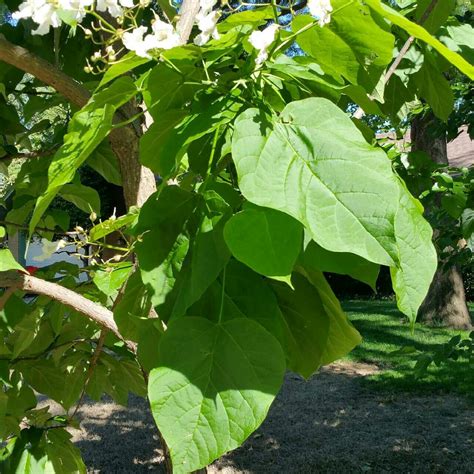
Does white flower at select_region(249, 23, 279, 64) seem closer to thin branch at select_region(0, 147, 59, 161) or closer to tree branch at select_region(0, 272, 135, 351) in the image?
tree branch at select_region(0, 272, 135, 351)

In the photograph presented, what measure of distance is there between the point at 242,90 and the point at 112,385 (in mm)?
1565

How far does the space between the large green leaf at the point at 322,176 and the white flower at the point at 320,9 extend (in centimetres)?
12

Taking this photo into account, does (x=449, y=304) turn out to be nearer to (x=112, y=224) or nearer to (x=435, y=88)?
(x=435, y=88)

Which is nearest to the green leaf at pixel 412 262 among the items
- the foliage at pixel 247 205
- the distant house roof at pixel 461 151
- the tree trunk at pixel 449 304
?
the foliage at pixel 247 205

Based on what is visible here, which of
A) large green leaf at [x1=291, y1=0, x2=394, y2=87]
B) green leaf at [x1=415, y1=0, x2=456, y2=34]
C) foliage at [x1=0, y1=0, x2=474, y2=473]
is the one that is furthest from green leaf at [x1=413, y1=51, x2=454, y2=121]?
large green leaf at [x1=291, y1=0, x2=394, y2=87]

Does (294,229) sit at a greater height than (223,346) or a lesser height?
greater

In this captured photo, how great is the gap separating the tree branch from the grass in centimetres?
333

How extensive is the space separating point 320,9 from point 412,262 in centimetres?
30

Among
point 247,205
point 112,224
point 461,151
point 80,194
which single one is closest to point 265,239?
point 247,205

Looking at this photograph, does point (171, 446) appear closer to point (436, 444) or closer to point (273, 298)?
point (273, 298)

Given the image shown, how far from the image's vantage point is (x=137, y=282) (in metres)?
0.86

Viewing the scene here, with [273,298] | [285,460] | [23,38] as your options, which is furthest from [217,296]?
[285,460]

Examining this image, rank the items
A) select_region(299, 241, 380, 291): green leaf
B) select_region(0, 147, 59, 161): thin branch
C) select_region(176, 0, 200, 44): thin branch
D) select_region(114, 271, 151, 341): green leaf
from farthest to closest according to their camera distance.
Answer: select_region(0, 147, 59, 161): thin branch < select_region(176, 0, 200, 44): thin branch < select_region(114, 271, 151, 341): green leaf < select_region(299, 241, 380, 291): green leaf

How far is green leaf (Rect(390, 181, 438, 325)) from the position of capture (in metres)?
0.57
